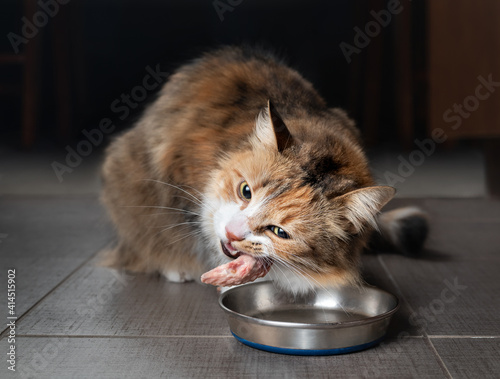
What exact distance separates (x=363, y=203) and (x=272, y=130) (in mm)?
311

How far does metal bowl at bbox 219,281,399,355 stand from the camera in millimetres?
1521

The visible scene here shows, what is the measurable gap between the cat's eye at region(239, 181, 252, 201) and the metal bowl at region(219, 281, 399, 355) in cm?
30

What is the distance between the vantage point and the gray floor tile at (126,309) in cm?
177

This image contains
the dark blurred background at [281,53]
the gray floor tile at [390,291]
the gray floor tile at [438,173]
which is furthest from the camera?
the dark blurred background at [281,53]

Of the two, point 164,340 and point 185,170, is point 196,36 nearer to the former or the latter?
point 185,170

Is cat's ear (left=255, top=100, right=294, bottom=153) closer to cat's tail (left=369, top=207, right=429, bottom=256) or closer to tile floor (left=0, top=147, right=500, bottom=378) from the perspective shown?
tile floor (left=0, top=147, right=500, bottom=378)

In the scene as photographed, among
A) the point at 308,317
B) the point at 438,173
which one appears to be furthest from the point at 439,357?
the point at 438,173

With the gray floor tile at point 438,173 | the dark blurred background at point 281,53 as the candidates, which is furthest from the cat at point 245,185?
the dark blurred background at point 281,53

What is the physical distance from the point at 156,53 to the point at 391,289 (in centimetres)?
354

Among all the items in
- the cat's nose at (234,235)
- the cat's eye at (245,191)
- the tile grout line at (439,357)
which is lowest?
the tile grout line at (439,357)

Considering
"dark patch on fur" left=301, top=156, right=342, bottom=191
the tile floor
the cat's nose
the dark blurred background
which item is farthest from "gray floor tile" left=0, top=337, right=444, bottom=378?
the dark blurred background

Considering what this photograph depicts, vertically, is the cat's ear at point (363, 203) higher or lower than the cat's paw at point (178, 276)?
higher

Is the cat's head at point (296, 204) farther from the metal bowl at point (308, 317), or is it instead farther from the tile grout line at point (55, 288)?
the tile grout line at point (55, 288)

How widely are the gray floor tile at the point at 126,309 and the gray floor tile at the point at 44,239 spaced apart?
10 centimetres
